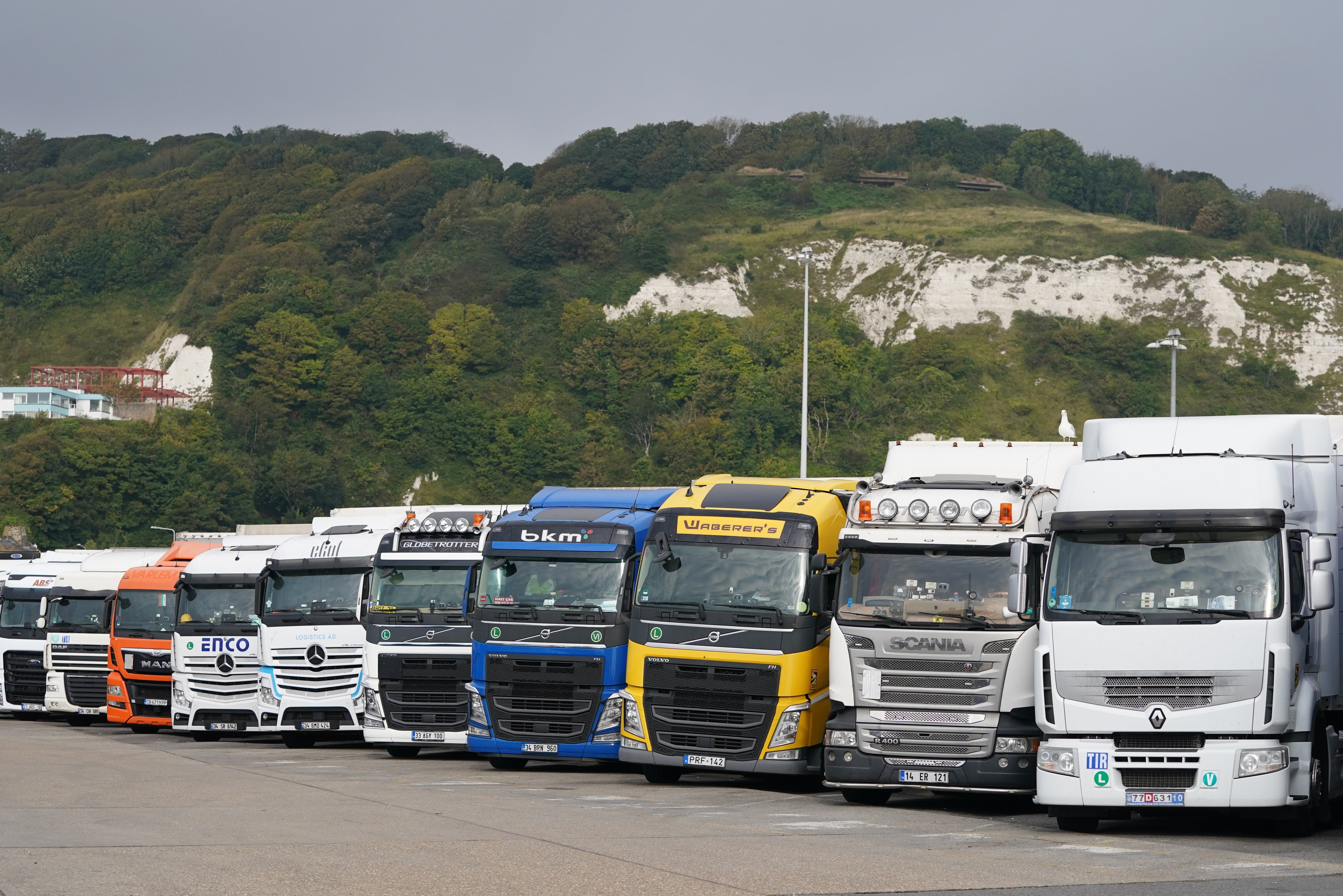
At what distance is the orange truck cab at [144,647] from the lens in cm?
2859

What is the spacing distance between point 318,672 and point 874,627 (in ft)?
35.3

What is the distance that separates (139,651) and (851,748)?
54.9 feet

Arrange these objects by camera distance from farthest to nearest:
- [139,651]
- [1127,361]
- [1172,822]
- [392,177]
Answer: [392,177], [1127,361], [139,651], [1172,822]

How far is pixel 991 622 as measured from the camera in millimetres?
16031

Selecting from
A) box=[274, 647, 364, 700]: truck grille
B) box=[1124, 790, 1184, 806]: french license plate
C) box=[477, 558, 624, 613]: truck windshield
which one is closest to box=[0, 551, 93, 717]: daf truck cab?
box=[274, 647, 364, 700]: truck grille

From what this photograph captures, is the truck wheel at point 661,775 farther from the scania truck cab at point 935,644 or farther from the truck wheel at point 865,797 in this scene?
the scania truck cab at point 935,644

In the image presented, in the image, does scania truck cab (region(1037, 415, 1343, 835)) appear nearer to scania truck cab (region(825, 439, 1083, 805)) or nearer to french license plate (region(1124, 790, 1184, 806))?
french license plate (region(1124, 790, 1184, 806))

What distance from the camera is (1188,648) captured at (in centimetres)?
1384

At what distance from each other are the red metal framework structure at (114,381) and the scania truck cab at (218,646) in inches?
4448

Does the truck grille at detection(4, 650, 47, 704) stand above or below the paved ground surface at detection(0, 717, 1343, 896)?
below

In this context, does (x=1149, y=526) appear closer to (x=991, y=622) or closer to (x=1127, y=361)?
(x=991, y=622)

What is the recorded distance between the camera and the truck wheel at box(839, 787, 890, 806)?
1705 centimetres

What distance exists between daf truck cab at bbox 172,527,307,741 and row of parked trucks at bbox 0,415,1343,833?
51mm

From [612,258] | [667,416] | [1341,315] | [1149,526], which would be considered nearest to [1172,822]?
[1149,526]
